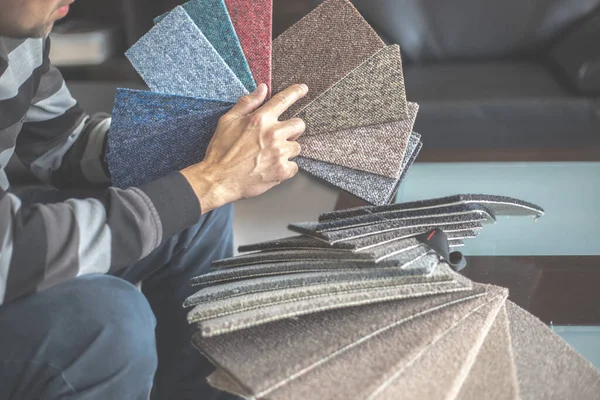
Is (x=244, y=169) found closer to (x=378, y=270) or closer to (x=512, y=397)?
(x=378, y=270)

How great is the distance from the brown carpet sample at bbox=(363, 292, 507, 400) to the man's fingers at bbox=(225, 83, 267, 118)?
397 mm

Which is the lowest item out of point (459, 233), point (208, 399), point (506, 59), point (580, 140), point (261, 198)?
point (208, 399)

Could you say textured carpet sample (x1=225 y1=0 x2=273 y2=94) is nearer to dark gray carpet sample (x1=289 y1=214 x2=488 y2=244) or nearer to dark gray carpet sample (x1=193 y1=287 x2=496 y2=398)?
dark gray carpet sample (x1=289 y1=214 x2=488 y2=244)

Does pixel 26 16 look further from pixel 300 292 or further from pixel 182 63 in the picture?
pixel 300 292

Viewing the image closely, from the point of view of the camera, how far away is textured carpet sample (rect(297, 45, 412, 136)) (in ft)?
3.11

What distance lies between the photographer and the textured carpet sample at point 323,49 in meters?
0.97

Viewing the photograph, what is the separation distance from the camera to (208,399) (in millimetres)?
1111

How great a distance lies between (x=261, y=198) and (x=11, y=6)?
57.4 inches

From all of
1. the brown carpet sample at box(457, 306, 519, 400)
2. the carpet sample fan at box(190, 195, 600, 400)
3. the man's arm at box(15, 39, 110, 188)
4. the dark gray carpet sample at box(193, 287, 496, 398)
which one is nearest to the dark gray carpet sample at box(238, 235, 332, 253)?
the carpet sample fan at box(190, 195, 600, 400)

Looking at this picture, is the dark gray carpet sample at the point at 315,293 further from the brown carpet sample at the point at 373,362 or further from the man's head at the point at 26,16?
the man's head at the point at 26,16

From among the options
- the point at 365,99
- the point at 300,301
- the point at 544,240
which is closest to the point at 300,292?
the point at 300,301

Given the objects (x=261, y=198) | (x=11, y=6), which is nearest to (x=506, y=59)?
(x=261, y=198)

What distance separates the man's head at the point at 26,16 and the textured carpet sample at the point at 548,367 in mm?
670

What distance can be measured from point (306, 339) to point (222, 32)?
0.47 meters
